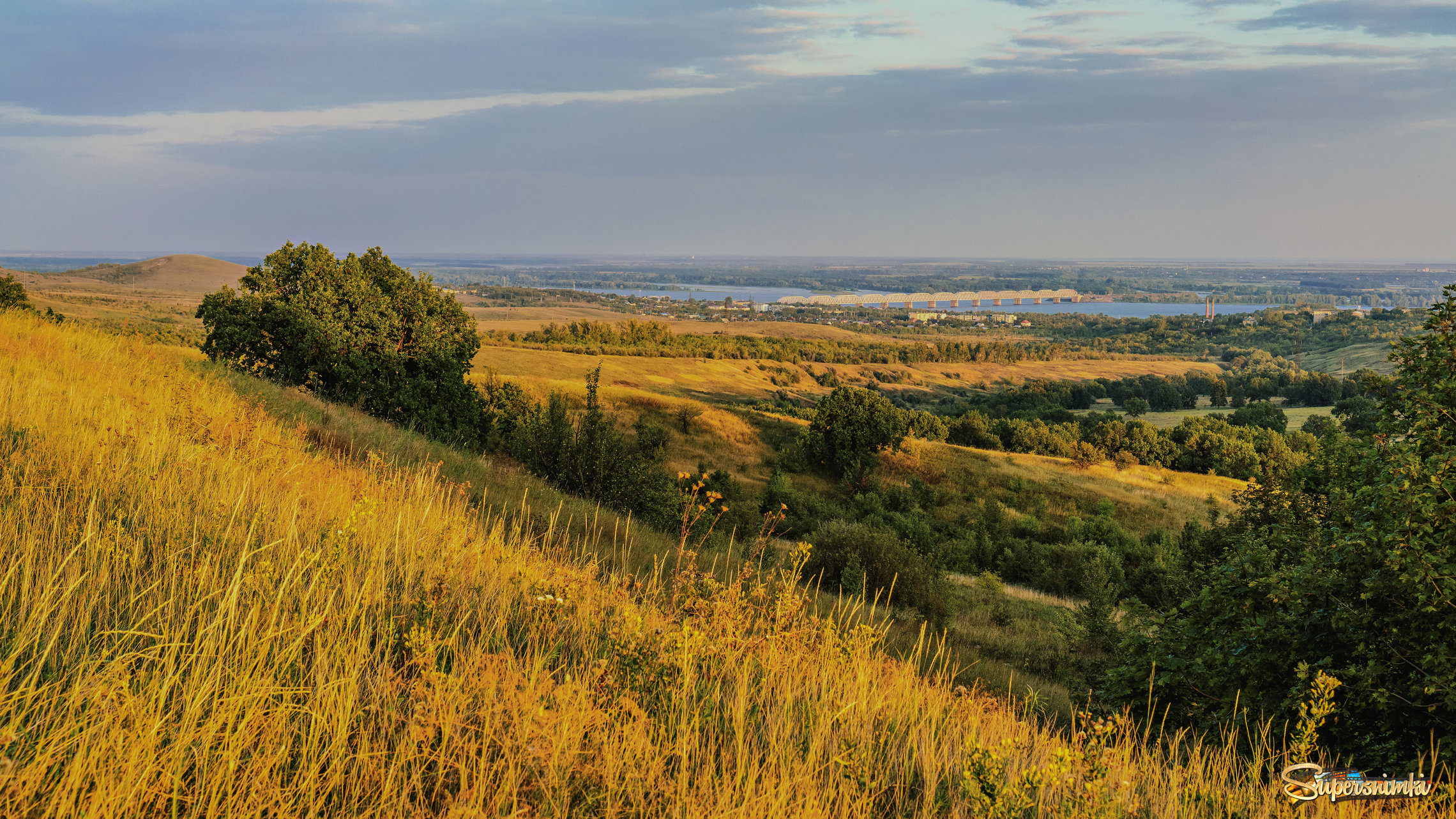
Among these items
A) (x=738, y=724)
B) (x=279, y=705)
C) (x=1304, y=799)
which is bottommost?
(x=1304, y=799)

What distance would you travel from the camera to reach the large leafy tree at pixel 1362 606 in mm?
4973

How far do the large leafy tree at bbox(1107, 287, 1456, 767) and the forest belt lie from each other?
113 cm

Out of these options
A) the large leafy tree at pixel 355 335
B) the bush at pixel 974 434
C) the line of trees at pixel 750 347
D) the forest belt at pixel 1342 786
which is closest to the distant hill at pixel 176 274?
the line of trees at pixel 750 347

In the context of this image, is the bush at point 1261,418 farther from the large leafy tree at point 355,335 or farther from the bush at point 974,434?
the large leafy tree at point 355,335

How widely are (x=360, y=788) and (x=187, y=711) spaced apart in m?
0.54

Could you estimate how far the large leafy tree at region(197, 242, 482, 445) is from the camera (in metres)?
21.0

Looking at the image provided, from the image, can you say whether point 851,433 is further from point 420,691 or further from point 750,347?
point 750,347

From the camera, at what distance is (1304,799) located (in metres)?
3.16

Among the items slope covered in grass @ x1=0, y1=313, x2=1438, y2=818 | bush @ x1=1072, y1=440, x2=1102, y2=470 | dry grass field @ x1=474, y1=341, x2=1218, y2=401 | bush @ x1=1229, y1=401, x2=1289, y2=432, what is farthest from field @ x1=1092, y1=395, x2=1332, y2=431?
slope covered in grass @ x1=0, y1=313, x2=1438, y2=818

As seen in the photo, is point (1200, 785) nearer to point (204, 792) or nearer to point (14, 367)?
point (204, 792)

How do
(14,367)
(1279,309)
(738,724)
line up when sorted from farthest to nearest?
(1279,309) → (14,367) → (738,724)

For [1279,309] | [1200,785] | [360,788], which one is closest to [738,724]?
[360,788]

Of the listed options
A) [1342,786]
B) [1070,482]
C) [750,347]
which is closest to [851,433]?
[1070,482]

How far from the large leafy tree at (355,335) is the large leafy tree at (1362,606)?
17.3 meters
